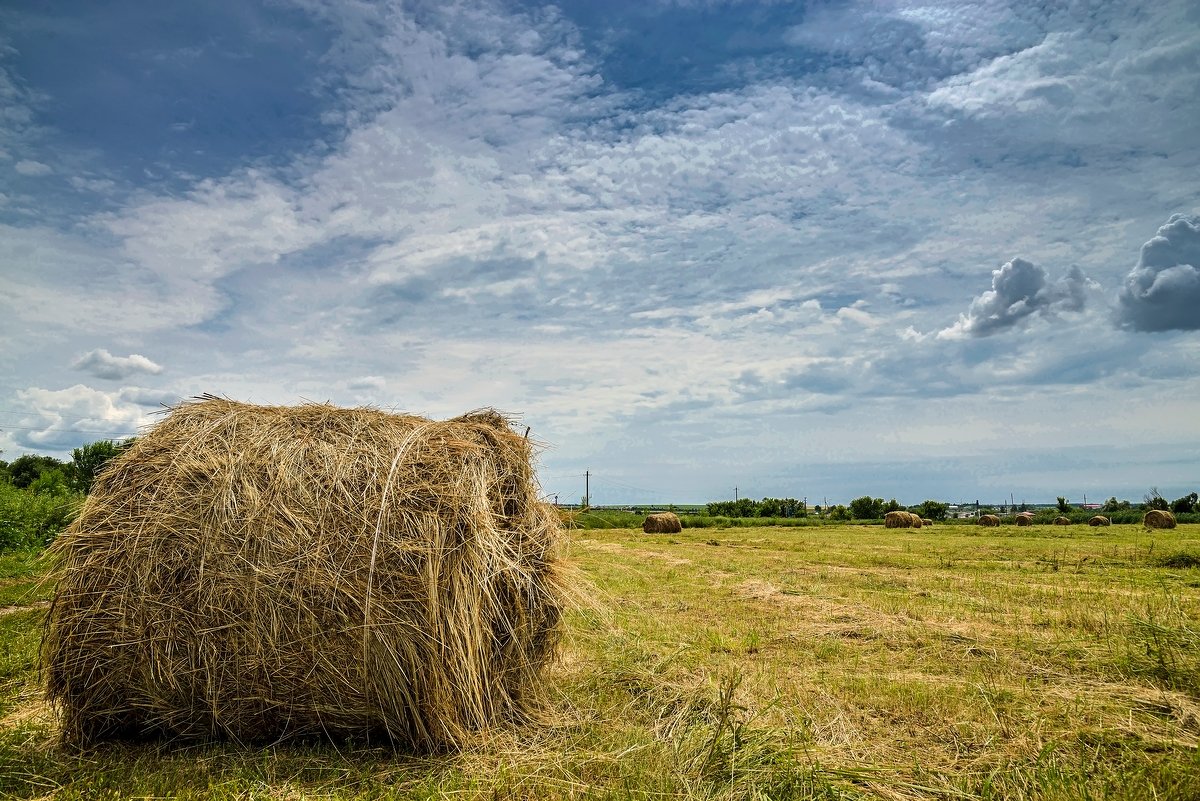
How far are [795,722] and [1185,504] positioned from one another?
5287 cm

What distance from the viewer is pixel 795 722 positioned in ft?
16.9

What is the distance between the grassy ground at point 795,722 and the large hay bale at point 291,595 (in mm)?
318

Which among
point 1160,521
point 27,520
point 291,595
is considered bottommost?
point 1160,521

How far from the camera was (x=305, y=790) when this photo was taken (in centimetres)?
456

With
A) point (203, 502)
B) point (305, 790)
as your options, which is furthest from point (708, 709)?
point (203, 502)

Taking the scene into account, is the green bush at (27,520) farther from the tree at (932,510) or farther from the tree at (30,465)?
the tree at (932,510)

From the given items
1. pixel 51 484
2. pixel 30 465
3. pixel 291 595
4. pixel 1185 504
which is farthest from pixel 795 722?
pixel 30 465

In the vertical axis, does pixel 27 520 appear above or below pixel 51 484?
below

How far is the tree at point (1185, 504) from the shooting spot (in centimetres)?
4370

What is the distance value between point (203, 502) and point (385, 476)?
1.39 meters

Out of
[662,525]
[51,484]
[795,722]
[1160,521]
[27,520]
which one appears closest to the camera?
[795,722]

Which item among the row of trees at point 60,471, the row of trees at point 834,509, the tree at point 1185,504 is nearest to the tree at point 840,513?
the row of trees at point 834,509

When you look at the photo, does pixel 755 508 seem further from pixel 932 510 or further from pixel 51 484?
pixel 51 484

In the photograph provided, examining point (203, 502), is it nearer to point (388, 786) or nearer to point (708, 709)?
point (388, 786)
